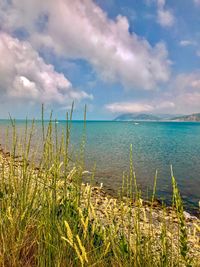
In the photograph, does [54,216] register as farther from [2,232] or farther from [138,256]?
[138,256]

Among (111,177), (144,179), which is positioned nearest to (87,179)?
(111,177)

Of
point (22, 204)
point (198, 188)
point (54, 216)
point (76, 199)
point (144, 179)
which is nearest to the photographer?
point (54, 216)

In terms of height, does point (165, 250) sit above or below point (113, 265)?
above

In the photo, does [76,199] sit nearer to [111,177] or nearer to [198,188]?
[198,188]

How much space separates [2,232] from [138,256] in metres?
1.67

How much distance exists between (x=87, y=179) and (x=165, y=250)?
17172 mm

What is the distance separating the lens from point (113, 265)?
3.03 metres

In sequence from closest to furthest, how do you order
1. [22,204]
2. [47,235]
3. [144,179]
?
Answer: [47,235] < [22,204] < [144,179]

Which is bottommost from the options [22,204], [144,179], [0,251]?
[144,179]

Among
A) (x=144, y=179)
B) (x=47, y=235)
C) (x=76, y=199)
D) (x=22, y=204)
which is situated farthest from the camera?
(x=144, y=179)

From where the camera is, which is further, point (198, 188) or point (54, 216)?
point (198, 188)

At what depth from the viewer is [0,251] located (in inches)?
122

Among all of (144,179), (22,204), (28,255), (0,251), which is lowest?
(144,179)

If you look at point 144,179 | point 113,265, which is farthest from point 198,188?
point 113,265
